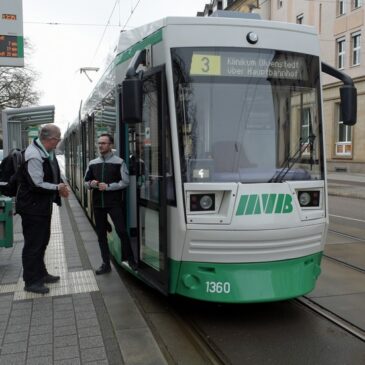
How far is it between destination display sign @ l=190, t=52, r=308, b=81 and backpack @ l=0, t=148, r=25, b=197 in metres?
2.20

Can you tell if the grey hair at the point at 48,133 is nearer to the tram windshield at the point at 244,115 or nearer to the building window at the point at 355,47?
the tram windshield at the point at 244,115

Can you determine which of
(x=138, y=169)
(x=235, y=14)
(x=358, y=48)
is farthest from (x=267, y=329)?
(x=358, y=48)

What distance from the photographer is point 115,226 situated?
5.94 metres

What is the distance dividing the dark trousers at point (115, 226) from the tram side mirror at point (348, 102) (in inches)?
107

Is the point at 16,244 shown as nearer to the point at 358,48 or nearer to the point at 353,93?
the point at 353,93

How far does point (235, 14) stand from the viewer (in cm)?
502

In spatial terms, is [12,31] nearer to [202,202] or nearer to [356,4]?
[202,202]

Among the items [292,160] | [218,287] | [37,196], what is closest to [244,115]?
[292,160]

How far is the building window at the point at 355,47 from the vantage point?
28.7m

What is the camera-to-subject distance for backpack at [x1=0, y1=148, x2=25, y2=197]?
547 centimetres

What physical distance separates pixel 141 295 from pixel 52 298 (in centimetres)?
94

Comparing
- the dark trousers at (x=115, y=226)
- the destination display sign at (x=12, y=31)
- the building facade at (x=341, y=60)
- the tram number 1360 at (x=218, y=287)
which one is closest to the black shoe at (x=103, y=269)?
the dark trousers at (x=115, y=226)

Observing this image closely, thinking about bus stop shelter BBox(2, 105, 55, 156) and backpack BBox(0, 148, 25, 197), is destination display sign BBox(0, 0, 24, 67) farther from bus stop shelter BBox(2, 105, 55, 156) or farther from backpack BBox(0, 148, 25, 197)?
backpack BBox(0, 148, 25, 197)

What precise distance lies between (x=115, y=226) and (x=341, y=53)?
90.3 feet
